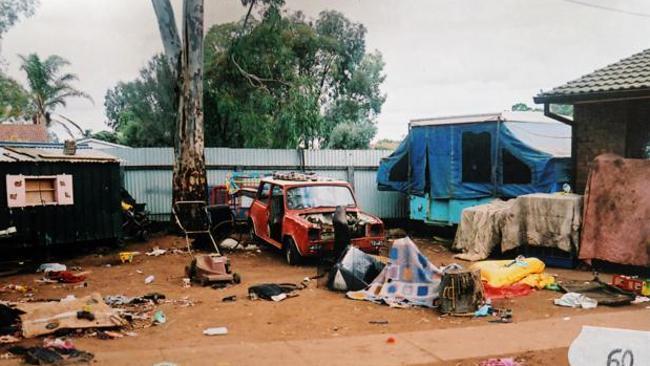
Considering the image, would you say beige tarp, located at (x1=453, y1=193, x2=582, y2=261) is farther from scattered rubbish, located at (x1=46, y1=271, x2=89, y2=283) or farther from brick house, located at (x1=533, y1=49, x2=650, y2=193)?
scattered rubbish, located at (x1=46, y1=271, x2=89, y2=283)

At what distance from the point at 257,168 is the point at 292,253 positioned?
6.05 meters

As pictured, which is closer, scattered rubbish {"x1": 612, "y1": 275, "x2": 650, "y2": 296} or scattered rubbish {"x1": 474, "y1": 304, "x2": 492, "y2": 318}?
scattered rubbish {"x1": 474, "y1": 304, "x2": 492, "y2": 318}

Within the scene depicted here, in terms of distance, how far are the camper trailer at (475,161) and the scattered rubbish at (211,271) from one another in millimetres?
6973

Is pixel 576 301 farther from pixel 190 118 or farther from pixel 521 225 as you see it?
pixel 190 118

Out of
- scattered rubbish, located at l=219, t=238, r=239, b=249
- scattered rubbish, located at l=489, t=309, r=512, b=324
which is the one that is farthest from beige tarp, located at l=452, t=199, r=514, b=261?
scattered rubbish, located at l=219, t=238, r=239, b=249

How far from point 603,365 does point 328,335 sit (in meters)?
4.67

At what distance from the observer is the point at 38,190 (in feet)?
36.8

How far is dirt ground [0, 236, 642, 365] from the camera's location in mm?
6277

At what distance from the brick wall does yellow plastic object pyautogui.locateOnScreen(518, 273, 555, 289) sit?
10.7 ft

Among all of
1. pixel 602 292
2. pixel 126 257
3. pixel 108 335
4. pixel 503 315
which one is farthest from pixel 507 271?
pixel 126 257

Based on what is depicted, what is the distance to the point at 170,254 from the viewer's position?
12.4m

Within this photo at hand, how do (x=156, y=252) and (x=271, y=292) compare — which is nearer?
(x=271, y=292)

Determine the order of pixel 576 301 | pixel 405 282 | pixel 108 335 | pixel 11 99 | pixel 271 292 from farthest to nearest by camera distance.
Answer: pixel 11 99 < pixel 271 292 < pixel 405 282 < pixel 576 301 < pixel 108 335

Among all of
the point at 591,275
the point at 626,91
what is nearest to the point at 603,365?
the point at 591,275
